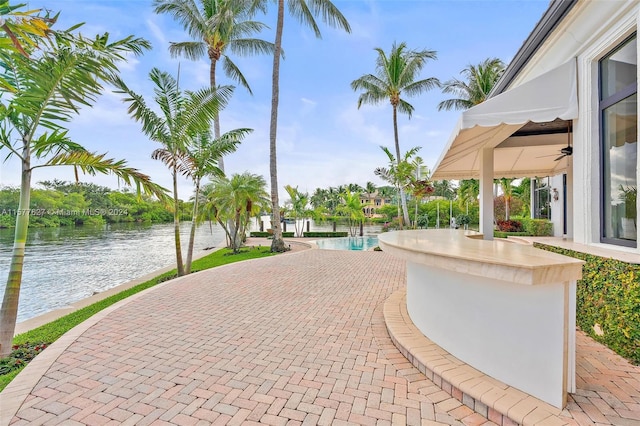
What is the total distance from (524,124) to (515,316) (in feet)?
14.0

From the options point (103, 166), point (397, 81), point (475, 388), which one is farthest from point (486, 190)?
point (397, 81)

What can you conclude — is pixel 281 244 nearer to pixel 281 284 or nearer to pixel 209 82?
pixel 281 284

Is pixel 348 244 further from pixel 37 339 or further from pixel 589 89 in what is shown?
pixel 589 89

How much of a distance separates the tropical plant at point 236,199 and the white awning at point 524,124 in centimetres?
1070

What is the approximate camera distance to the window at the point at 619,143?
3.31 m

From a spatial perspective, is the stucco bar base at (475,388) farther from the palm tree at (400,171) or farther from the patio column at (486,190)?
the palm tree at (400,171)

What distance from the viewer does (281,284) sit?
748 centimetres

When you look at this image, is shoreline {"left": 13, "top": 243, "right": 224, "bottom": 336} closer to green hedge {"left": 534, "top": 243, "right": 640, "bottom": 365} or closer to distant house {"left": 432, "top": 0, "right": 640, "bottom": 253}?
green hedge {"left": 534, "top": 243, "right": 640, "bottom": 365}

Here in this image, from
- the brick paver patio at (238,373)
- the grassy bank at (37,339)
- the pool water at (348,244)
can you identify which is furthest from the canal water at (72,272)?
the pool water at (348,244)

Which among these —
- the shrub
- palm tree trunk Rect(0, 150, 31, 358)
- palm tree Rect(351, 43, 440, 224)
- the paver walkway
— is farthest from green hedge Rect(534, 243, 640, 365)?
palm tree Rect(351, 43, 440, 224)

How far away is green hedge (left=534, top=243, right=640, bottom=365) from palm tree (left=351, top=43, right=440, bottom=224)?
15978 millimetres

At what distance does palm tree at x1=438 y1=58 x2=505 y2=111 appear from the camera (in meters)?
22.2

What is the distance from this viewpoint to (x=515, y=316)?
243 centimetres

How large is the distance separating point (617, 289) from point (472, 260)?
1.84m
